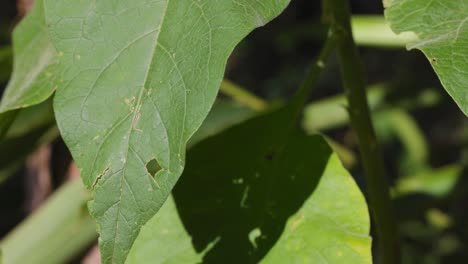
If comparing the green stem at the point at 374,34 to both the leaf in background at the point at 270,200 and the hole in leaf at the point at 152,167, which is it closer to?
the leaf in background at the point at 270,200

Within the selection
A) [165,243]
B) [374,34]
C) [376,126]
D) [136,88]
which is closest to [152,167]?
[136,88]

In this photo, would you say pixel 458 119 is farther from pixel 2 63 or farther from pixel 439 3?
pixel 439 3

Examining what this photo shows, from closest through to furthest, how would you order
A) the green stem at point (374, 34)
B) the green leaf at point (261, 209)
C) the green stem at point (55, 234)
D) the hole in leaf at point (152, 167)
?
the hole in leaf at point (152, 167), the green leaf at point (261, 209), the green stem at point (55, 234), the green stem at point (374, 34)

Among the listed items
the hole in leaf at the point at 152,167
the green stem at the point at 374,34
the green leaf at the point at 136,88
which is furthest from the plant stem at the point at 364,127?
the green stem at the point at 374,34

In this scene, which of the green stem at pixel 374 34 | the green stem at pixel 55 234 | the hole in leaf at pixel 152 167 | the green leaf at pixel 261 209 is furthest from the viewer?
the green stem at pixel 374 34

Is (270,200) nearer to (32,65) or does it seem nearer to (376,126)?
(32,65)

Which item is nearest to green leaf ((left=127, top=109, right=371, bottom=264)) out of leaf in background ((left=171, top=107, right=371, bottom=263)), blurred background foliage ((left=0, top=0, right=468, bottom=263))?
leaf in background ((left=171, top=107, right=371, bottom=263))

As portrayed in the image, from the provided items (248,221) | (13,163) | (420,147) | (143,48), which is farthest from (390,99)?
(143,48)

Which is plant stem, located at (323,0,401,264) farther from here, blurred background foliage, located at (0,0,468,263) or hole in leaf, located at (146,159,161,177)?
hole in leaf, located at (146,159,161,177)
